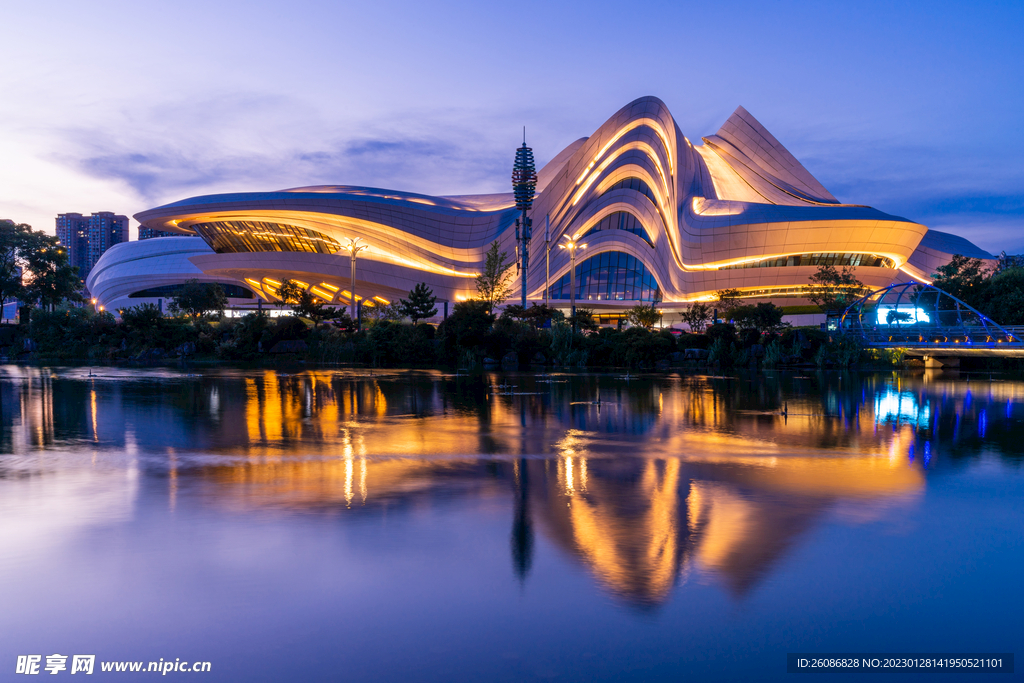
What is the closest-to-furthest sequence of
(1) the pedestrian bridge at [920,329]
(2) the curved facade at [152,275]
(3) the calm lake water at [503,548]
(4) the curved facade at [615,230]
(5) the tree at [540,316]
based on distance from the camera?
1. (3) the calm lake water at [503,548]
2. (1) the pedestrian bridge at [920,329]
3. (5) the tree at [540,316]
4. (4) the curved facade at [615,230]
5. (2) the curved facade at [152,275]

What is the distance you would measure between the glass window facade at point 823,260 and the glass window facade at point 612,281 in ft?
24.3

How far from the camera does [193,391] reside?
23.7m

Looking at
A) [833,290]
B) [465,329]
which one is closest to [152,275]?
[465,329]

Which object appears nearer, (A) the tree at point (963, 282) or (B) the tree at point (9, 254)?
(A) the tree at point (963, 282)

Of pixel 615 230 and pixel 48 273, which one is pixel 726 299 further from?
pixel 48 273

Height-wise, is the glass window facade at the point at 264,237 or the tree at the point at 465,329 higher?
the glass window facade at the point at 264,237

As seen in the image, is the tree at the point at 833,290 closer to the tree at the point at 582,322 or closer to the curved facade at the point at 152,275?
the tree at the point at 582,322

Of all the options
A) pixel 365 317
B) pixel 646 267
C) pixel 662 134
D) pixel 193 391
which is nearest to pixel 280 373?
pixel 193 391

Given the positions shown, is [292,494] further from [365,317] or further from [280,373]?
[365,317]

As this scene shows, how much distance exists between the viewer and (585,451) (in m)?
12.8

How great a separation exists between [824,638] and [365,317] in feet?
173

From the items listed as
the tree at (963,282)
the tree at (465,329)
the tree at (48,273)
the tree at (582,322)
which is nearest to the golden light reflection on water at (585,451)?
the tree at (465,329)

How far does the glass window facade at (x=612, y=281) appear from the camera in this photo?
70125 mm

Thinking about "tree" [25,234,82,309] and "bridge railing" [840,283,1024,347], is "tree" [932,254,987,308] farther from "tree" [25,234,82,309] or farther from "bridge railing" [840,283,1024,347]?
"tree" [25,234,82,309]
